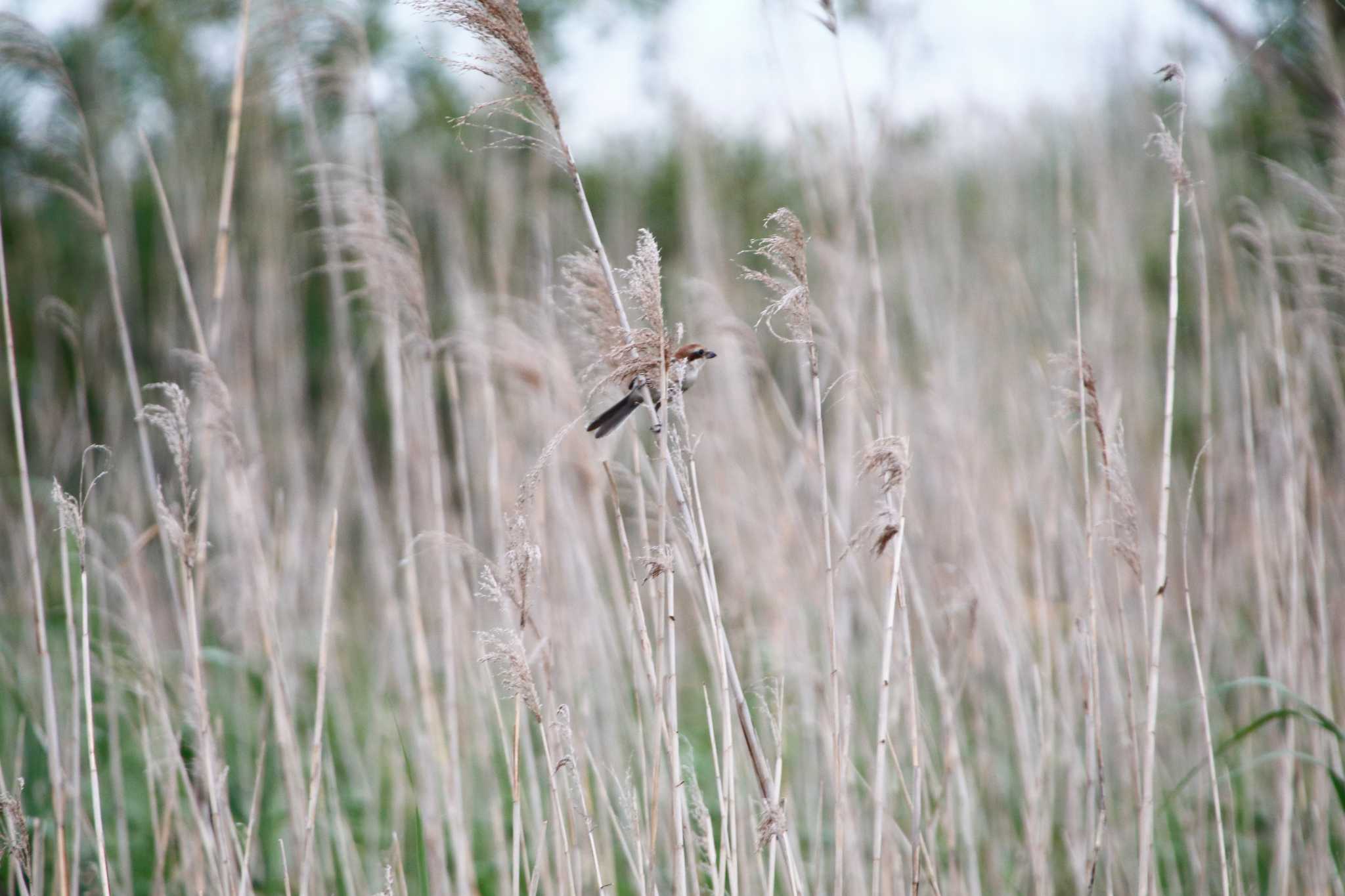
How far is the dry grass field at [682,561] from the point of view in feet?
4.50

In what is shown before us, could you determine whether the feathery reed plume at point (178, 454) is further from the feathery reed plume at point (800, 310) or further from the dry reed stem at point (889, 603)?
the dry reed stem at point (889, 603)

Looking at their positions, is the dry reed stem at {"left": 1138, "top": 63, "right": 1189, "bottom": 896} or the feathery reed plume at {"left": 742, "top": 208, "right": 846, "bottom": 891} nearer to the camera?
the feathery reed plume at {"left": 742, "top": 208, "right": 846, "bottom": 891}

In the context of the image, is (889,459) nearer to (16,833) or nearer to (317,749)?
(317,749)

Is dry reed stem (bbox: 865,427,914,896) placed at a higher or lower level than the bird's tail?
lower

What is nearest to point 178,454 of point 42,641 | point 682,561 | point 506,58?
point 42,641

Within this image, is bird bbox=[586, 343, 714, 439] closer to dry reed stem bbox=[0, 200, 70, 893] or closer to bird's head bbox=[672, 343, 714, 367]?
bird's head bbox=[672, 343, 714, 367]

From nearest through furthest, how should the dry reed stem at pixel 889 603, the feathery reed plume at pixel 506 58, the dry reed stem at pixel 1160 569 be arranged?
the feathery reed plume at pixel 506 58 → the dry reed stem at pixel 889 603 → the dry reed stem at pixel 1160 569

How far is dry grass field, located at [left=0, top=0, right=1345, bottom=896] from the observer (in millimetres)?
1373

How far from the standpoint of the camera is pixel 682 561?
1793 mm

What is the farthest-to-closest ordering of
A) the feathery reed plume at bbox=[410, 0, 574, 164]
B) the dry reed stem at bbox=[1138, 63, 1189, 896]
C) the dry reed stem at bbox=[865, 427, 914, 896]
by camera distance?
1. the dry reed stem at bbox=[1138, 63, 1189, 896]
2. the dry reed stem at bbox=[865, 427, 914, 896]
3. the feathery reed plume at bbox=[410, 0, 574, 164]

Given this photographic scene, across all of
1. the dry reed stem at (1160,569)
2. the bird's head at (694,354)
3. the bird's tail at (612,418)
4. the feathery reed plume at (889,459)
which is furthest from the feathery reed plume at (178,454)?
the dry reed stem at (1160,569)

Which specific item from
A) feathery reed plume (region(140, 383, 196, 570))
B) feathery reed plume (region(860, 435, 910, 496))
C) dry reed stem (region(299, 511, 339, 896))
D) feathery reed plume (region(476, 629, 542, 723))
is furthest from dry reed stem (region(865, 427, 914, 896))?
feathery reed plume (region(140, 383, 196, 570))

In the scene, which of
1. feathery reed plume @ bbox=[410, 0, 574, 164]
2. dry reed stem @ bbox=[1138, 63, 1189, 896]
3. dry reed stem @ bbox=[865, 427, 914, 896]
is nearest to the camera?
feathery reed plume @ bbox=[410, 0, 574, 164]

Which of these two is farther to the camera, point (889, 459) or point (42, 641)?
point (42, 641)
